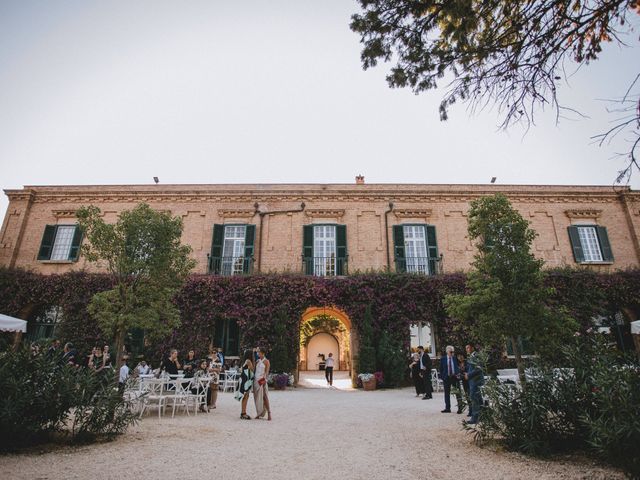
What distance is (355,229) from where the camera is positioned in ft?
51.6

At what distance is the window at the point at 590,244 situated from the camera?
15281 millimetres

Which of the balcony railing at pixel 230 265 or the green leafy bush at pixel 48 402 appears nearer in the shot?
the green leafy bush at pixel 48 402

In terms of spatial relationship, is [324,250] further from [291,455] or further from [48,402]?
Result: [48,402]

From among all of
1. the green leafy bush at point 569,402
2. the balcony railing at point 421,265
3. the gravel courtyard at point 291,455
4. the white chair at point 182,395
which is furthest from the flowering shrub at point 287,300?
the green leafy bush at point 569,402

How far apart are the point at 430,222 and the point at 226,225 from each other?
9.01m

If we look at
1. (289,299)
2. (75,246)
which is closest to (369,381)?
(289,299)

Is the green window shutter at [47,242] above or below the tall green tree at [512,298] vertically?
above

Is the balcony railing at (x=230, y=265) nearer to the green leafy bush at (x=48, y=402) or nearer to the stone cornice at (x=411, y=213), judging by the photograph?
the stone cornice at (x=411, y=213)

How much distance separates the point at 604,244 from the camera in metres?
15.5

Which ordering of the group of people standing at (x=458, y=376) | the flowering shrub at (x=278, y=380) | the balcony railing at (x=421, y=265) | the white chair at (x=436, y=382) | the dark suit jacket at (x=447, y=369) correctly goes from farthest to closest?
the balcony railing at (x=421, y=265)
the flowering shrub at (x=278, y=380)
the white chair at (x=436, y=382)
the dark suit jacket at (x=447, y=369)
the group of people standing at (x=458, y=376)

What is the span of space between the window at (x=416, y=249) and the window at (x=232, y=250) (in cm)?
626

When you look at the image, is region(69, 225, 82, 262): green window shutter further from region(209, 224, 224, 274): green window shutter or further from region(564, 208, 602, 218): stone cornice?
region(564, 208, 602, 218): stone cornice

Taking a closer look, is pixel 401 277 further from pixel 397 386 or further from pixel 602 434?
pixel 602 434

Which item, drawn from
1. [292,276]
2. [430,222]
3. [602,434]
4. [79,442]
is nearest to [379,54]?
[602,434]
